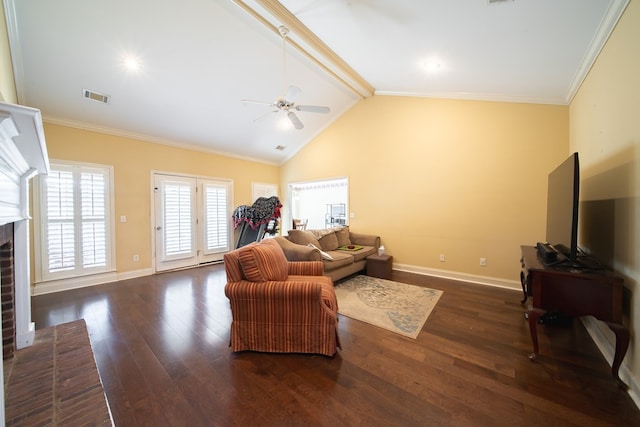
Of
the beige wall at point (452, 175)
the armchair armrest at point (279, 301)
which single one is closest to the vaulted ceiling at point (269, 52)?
the beige wall at point (452, 175)

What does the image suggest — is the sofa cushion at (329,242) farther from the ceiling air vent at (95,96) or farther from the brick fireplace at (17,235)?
the ceiling air vent at (95,96)

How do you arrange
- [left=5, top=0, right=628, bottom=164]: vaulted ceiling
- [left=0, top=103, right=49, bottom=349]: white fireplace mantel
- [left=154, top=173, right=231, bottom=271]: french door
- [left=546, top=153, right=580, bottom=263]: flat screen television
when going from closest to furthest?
[left=0, top=103, right=49, bottom=349]: white fireplace mantel
[left=546, top=153, right=580, bottom=263]: flat screen television
[left=5, top=0, right=628, bottom=164]: vaulted ceiling
[left=154, top=173, right=231, bottom=271]: french door

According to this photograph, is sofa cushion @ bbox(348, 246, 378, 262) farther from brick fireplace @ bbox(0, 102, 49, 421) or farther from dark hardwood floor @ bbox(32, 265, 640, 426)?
brick fireplace @ bbox(0, 102, 49, 421)

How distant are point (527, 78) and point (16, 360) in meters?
6.05

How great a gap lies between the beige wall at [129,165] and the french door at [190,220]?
0.61 ft

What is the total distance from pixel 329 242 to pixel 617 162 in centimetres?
350

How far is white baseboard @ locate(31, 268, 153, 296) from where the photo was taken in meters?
3.48

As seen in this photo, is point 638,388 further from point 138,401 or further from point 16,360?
point 16,360

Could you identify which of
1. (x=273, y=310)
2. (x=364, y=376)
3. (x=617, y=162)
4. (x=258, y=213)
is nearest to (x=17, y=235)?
(x=273, y=310)

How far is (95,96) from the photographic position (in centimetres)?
337

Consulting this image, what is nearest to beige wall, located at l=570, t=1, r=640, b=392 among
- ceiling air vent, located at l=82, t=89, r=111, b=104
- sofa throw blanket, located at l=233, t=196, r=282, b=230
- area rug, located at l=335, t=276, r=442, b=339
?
area rug, located at l=335, t=276, r=442, b=339

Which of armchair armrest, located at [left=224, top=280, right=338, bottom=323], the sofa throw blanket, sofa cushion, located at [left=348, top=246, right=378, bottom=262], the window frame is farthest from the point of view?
the sofa throw blanket

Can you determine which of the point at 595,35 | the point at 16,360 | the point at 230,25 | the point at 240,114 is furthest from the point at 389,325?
the point at 240,114

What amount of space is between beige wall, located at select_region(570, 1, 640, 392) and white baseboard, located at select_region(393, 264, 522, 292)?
128 cm
